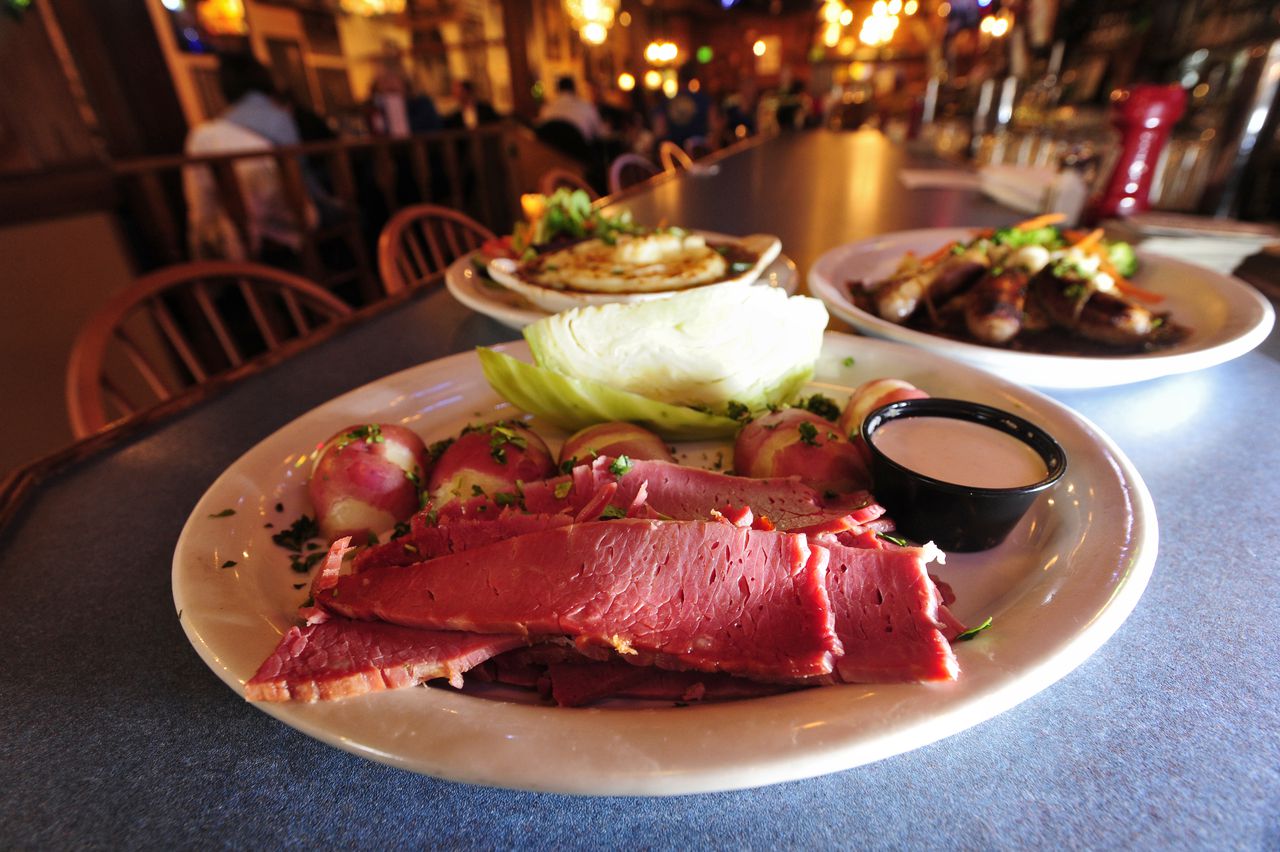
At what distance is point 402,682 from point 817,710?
1.41ft

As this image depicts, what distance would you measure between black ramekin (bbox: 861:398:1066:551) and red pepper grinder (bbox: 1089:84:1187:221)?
2.46 m

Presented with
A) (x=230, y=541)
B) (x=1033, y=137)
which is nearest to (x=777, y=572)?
(x=230, y=541)

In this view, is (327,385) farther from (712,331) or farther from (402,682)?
(402,682)

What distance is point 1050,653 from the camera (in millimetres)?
609

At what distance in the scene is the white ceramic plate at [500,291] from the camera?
5.52ft

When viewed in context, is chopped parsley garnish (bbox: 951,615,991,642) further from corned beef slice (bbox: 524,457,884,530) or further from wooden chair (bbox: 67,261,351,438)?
wooden chair (bbox: 67,261,351,438)

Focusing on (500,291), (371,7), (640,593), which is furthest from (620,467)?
(371,7)

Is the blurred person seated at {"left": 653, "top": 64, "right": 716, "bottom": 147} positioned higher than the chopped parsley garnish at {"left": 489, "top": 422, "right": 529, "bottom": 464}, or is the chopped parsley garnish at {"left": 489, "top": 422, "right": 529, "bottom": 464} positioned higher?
the blurred person seated at {"left": 653, "top": 64, "right": 716, "bottom": 147}

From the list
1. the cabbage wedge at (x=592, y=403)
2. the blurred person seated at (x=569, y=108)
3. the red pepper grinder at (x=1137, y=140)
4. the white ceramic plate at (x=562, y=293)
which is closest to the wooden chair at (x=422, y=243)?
the white ceramic plate at (x=562, y=293)

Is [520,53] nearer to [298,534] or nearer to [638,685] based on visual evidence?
[298,534]

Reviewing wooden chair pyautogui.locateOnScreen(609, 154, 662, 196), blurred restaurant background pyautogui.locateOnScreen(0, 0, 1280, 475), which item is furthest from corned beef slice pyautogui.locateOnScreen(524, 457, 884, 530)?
wooden chair pyautogui.locateOnScreen(609, 154, 662, 196)

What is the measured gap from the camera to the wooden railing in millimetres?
4402

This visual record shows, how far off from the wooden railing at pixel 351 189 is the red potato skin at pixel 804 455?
501 cm

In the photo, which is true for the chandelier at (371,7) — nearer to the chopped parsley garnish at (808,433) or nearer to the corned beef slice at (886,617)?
the chopped parsley garnish at (808,433)
